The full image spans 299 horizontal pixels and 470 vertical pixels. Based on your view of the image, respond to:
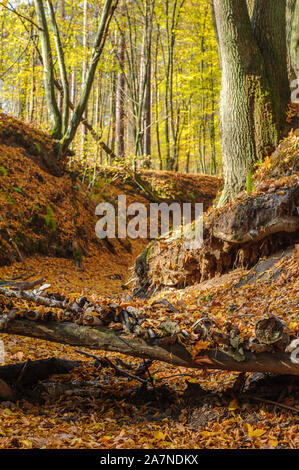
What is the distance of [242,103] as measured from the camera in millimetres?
6828

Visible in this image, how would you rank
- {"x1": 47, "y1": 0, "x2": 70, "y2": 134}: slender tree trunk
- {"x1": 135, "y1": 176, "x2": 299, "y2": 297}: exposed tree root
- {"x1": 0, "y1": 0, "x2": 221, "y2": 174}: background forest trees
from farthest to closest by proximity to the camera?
{"x1": 0, "y1": 0, "x2": 221, "y2": 174}: background forest trees < {"x1": 47, "y1": 0, "x2": 70, "y2": 134}: slender tree trunk < {"x1": 135, "y1": 176, "x2": 299, "y2": 297}: exposed tree root

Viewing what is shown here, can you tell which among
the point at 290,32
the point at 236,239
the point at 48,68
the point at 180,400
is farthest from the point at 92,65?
the point at 180,400

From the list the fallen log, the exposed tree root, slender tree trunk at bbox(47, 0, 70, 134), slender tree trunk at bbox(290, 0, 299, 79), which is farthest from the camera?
slender tree trunk at bbox(47, 0, 70, 134)

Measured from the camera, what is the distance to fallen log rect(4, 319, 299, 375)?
2.86 m

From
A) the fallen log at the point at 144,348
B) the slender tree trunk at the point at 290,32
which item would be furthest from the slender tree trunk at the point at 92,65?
the fallen log at the point at 144,348

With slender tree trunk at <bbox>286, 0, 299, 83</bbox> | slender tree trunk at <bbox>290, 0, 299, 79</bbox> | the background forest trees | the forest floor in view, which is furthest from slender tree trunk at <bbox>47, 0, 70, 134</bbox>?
the forest floor

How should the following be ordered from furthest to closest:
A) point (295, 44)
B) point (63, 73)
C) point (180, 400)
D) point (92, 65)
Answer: point (63, 73) → point (92, 65) → point (295, 44) → point (180, 400)

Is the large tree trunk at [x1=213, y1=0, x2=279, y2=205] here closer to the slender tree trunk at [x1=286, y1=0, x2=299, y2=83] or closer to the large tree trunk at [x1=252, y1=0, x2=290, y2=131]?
the large tree trunk at [x1=252, y1=0, x2=290, y2=131]

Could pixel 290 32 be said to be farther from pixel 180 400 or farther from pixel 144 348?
pixel 180 400

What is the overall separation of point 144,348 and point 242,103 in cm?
526

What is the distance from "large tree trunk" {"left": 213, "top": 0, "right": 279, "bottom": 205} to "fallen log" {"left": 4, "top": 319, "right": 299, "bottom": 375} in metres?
4.26

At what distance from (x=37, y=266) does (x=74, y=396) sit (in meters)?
5.28

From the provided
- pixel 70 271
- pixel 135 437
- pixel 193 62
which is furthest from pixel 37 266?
pixel 193 62
